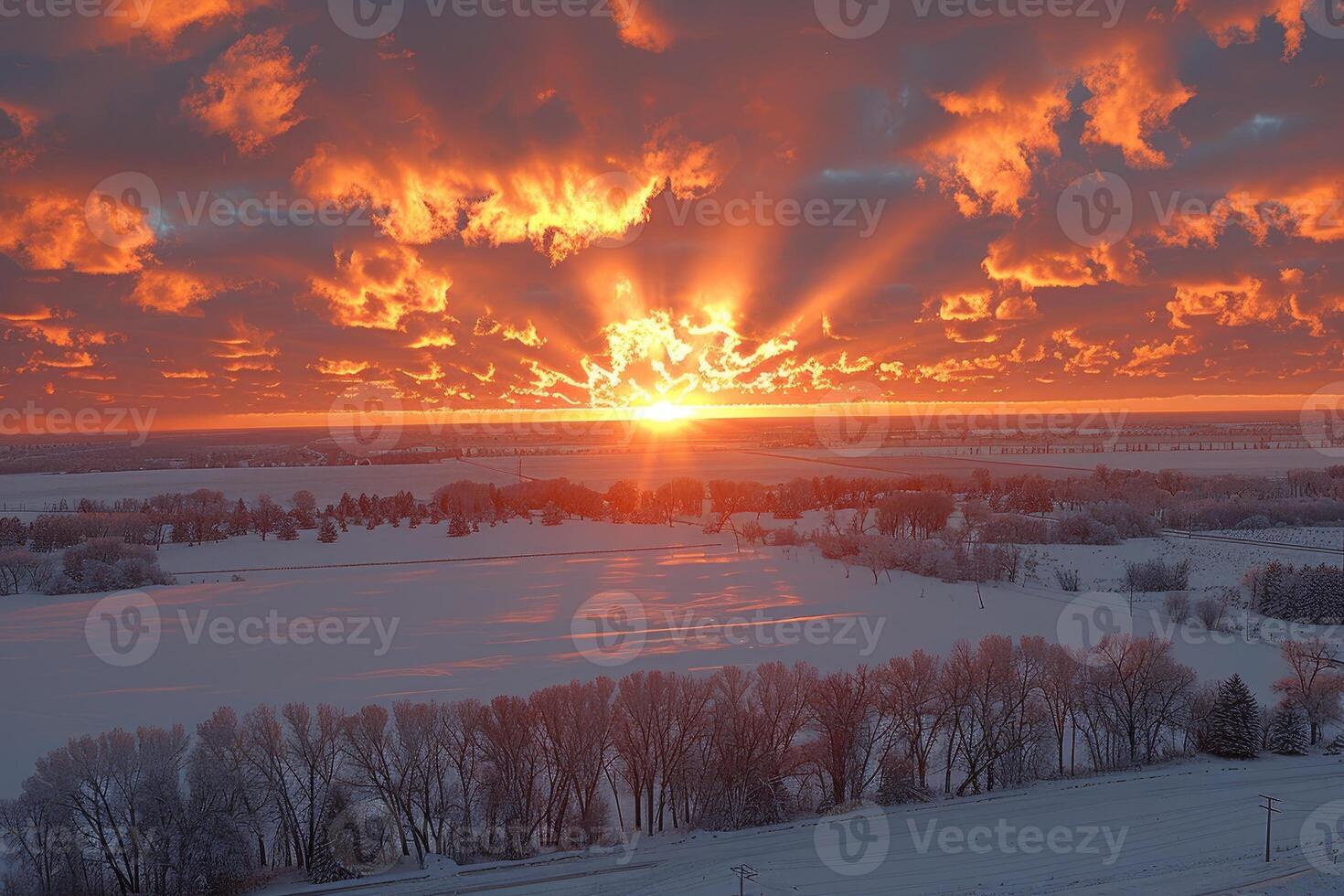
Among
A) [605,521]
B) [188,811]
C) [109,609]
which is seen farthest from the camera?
[605,521]

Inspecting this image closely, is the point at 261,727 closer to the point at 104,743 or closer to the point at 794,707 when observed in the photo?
the point at 104,743

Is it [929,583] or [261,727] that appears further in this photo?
[929,583]

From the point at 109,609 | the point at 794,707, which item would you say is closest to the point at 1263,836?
the point at 794,707

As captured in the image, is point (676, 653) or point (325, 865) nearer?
point (325, 865)
